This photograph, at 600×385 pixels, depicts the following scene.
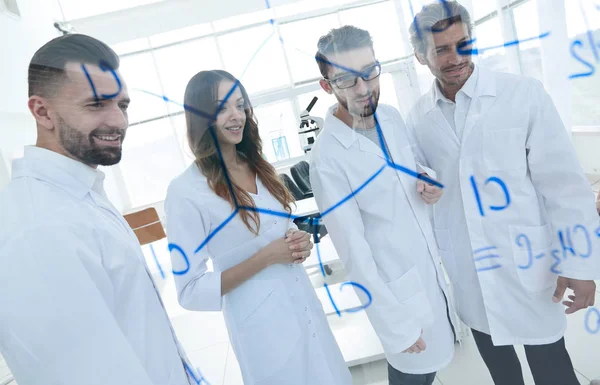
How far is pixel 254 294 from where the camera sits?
2.07ft

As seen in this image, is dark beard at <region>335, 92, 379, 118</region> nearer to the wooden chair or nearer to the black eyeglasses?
the black eyeglasses

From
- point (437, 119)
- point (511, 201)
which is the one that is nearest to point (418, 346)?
point (511, 201)

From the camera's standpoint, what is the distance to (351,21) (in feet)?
1.93

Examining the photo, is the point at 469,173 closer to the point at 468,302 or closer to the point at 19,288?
the point at 468,302

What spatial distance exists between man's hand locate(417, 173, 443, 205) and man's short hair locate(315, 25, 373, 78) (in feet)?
0.79

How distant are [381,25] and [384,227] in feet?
1.13

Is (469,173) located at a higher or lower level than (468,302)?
higher

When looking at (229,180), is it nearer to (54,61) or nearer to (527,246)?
(54,61)

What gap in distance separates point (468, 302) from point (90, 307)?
0.66 meters

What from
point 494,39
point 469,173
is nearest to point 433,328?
point 469,173

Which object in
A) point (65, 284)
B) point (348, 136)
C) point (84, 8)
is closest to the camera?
point (65, 284)

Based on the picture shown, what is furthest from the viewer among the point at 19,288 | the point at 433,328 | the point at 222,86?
the point at 433,328

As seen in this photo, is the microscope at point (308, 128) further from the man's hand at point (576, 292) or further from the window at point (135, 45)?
the man's hand at point (576, 292)

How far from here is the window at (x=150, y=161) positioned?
0.54 m
